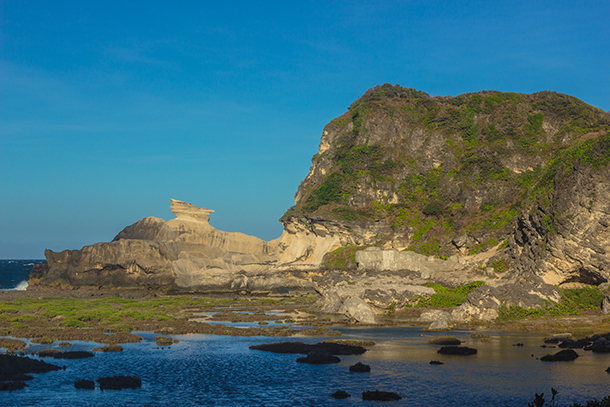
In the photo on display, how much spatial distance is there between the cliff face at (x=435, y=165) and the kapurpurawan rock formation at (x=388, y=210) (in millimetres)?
238

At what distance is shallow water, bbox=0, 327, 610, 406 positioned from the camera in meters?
20.6

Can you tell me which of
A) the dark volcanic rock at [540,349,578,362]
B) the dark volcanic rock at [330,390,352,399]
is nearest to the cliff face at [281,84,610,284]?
the dark volcanic rock at [540,349,578,362]

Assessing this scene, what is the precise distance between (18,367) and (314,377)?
1395 centimetres

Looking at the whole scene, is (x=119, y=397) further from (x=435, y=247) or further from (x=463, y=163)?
(x=463, y=163)

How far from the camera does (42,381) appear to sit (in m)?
23.3

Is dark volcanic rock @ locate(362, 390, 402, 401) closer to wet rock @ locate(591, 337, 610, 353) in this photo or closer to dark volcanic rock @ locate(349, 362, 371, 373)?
dark volcanic rock @ locate(349, 362, 371, 373)

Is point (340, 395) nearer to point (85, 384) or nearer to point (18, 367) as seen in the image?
point (85, 384)

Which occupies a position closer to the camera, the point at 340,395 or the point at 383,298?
the point at 340,395

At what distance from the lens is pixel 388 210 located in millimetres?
98938

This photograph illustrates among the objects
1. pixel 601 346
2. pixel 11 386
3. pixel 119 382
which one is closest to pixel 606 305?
pixel 601 346

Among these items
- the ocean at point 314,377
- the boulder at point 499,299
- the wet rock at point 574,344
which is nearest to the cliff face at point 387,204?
the boulder at point 499,299

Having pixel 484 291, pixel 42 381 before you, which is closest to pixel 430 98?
pixel 484 291

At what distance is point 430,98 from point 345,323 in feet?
270

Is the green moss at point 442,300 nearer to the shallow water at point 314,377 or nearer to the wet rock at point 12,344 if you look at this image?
the shallow water at point 314,377
